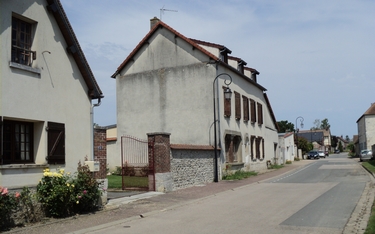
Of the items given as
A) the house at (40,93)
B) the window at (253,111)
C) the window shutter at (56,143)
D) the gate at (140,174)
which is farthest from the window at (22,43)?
the window at (253,111)

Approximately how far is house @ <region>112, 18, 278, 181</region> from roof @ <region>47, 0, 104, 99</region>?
34.2ft

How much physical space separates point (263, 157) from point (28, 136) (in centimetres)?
2678

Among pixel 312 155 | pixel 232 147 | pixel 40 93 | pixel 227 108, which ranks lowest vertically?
pixel 312 155

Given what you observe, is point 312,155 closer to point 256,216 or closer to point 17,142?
point 256,216

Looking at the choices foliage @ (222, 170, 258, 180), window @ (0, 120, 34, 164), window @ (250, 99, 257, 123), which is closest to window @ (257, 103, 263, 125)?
window @ (250, 99, 257, 123)

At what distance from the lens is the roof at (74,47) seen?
464 inches

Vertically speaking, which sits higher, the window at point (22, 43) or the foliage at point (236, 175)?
the window at point (22, 43)

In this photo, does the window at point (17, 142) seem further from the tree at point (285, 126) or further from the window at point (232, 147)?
the tree at point (285, 126)

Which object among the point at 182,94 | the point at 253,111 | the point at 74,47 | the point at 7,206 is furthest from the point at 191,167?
the point at 253,111

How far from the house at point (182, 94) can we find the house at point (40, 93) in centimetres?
1089

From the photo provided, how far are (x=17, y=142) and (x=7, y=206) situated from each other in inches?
85.1

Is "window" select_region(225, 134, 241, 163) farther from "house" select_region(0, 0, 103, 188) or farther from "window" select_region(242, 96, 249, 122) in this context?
"house" select_region(0, 0, 103, 188)

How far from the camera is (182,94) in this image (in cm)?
2542

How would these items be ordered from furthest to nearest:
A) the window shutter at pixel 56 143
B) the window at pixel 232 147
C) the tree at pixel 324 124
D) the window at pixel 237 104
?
the tree at pixel 324 124
the window at pixel 237 104
the window at pixel 232 147
the window shutter at pixel 56 143
